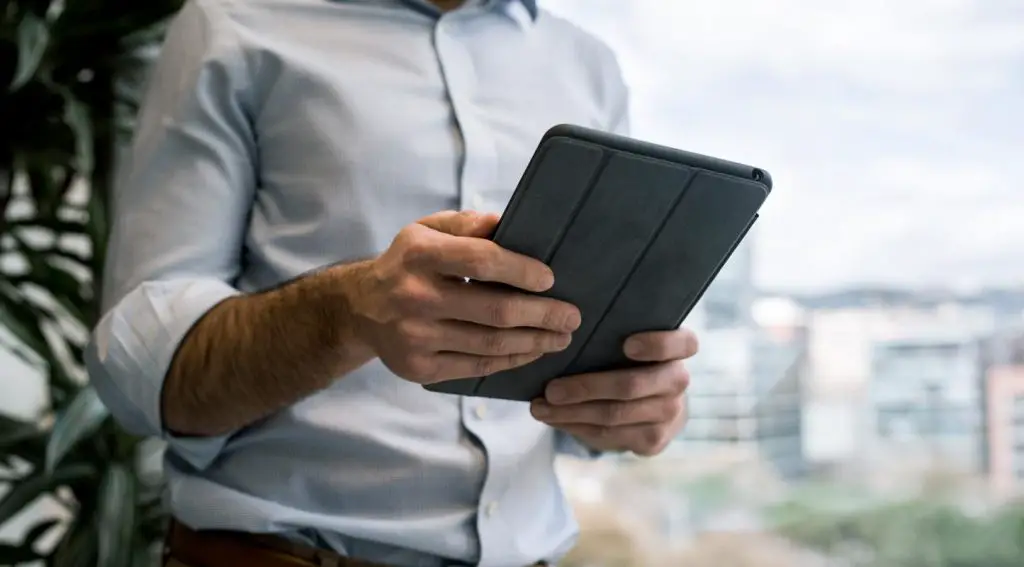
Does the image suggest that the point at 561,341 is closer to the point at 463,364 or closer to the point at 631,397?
the point at 463,364

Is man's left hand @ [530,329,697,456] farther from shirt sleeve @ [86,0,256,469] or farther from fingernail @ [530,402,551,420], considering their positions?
shirt sleeve @ [86,0,256,469]

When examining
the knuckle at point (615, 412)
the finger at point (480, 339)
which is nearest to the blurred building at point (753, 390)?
the knuckle at point (615, 412)

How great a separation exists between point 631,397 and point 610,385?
26mm

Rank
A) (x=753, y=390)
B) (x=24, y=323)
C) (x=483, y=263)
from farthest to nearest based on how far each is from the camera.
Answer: (x=753, y=390) < (x=24, y=323) < (x=483, y=263)

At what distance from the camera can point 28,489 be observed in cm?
112

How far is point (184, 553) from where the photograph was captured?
0.91 m

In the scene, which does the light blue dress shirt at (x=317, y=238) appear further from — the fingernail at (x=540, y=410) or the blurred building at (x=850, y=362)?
the blurred building at (x=850, y=362)

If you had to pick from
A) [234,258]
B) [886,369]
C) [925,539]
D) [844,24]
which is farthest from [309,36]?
[925,539]

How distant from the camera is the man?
0.81 metres

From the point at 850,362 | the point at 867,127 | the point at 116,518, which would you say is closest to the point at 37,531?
the point at 116,518

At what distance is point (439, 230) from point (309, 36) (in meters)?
0.42

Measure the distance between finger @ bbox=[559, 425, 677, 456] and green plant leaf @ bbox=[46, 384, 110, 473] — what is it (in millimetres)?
576

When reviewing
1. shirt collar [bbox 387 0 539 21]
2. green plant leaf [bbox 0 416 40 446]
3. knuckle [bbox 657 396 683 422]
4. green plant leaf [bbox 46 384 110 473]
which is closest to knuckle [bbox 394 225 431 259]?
knuckle [bbox 657 396 683 422]

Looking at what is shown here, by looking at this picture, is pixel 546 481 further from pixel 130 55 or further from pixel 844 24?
pixel 844 24
